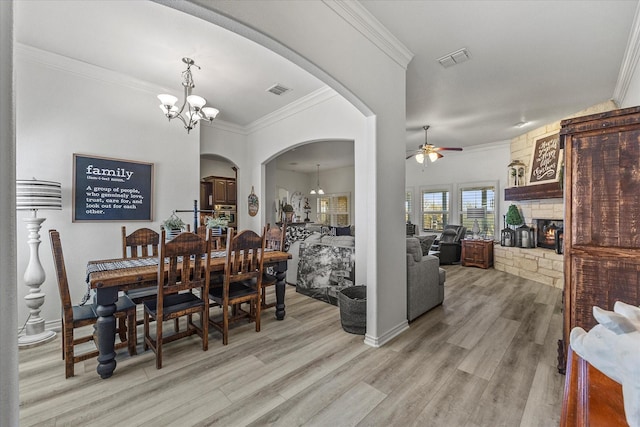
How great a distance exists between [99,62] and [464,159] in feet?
24.7

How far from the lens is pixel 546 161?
5238mm

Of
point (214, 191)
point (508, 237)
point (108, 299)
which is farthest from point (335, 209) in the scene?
point (108, 299)

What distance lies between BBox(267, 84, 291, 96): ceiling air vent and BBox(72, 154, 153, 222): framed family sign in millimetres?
1943

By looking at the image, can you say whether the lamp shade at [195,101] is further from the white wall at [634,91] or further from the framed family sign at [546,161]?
the framed family sign at [546,161]

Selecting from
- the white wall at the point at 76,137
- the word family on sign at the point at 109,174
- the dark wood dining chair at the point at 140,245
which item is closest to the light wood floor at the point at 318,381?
the dark wood dining chair at the point at 140,245

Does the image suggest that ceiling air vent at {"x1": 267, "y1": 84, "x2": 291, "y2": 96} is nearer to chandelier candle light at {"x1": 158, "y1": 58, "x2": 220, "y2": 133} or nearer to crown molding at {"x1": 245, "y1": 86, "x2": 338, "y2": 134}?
crown molding at {"x1": 245, "y1": 86, "x2": 338, "y2": 134}

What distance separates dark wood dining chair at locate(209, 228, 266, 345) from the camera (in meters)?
2.53

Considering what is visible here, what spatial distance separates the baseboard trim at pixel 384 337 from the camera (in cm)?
255

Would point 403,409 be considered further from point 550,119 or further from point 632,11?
point 550,119

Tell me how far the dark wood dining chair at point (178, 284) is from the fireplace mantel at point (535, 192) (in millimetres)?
5546

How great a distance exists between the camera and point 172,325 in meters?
3.04

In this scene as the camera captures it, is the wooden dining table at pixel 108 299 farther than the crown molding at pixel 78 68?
No

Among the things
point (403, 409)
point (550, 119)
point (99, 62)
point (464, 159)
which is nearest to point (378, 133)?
point (403, 409)

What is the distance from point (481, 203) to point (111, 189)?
298 inches
